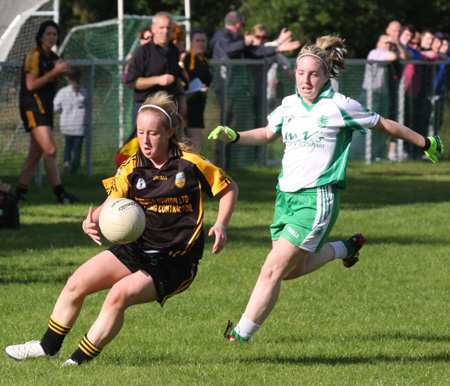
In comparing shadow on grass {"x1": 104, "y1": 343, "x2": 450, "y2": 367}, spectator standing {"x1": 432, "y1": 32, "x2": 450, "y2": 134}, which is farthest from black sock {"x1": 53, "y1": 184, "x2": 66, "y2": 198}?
spectator standing {"x1": 432, "y1": 32, "x2": 450, "y2": 134}

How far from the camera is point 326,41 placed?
6668 mm

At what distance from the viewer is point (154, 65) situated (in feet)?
41.0

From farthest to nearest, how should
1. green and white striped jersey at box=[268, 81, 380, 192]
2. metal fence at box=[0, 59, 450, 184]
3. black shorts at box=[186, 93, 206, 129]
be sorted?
black shorts at box=[186, 93, 206, 129] < metal fence at box=[0, 59, 450, 184] < green and white striped jersey at box=[268, 81, 380, 192]

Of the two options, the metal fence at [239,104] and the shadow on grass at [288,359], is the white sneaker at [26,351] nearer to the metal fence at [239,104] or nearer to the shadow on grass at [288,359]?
the shadow on grass at [288,359]

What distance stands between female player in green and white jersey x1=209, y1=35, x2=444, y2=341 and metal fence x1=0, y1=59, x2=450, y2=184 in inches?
326

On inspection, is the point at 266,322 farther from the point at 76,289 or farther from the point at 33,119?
the point at 33,119

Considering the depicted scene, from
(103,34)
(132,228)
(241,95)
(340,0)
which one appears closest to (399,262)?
(132,228)

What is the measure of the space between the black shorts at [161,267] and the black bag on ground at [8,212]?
16.9 feet

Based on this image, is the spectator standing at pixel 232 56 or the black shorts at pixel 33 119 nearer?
the black shorts at pixel 33 119

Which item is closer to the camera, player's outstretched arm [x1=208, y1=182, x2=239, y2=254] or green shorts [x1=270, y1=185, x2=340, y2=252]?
player's outstretched arm [x1=208, y1=182, x2=239, y2=254]

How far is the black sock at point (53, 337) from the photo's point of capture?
18.7ft

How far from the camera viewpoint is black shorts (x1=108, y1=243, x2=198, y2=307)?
557 cm

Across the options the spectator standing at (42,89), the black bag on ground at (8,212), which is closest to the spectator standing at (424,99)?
the spectator standing at (42,89)

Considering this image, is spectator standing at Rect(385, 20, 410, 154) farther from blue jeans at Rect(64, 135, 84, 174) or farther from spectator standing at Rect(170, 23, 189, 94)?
blue jeans at Rect(64, 135, 84, 174)
